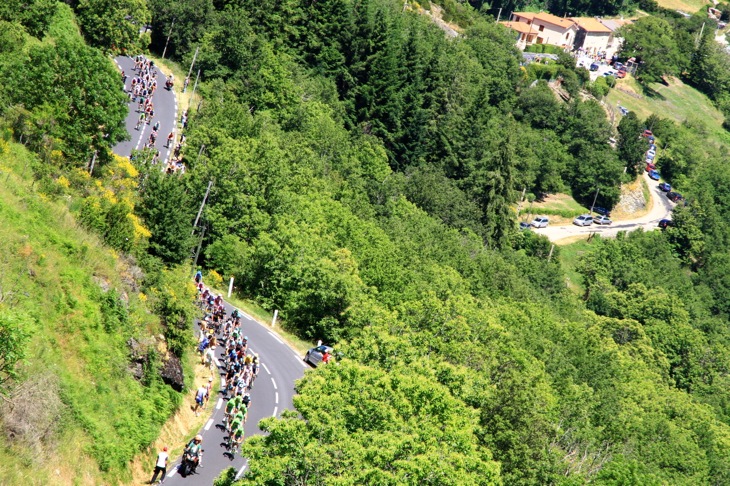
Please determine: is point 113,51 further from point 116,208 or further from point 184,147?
point 116,208

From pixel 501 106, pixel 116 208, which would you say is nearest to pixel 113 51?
pixel 116 208

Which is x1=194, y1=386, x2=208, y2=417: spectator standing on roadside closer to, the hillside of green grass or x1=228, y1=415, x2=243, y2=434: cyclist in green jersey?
the hillside of green grass

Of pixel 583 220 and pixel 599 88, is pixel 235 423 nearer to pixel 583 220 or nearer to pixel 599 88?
pixel 583 220

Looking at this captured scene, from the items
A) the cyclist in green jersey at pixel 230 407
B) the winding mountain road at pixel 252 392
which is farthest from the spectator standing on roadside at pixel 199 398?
the cyclist in green jersey at pixel 230 407

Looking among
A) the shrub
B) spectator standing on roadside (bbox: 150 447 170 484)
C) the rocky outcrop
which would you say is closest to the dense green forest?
the rocky outcrop

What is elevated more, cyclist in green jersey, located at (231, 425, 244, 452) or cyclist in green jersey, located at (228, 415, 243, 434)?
cyclist in green jersey, located at (228, 415, 243, 434)

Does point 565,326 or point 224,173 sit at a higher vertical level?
point 224,173
